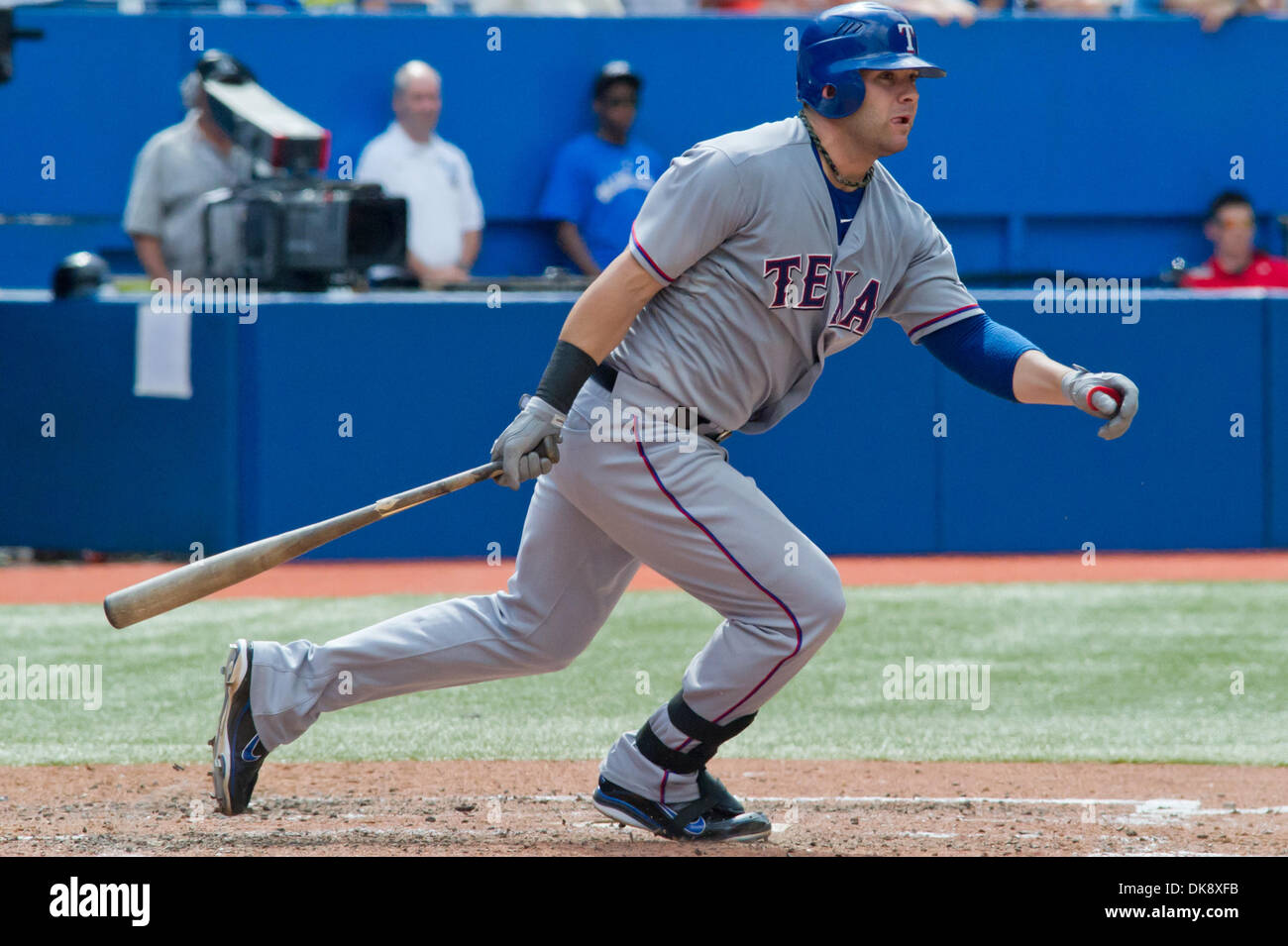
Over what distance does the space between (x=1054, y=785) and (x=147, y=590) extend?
2599mm

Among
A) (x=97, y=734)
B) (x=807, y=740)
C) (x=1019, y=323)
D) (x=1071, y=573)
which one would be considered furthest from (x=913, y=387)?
(x=97, y=734)

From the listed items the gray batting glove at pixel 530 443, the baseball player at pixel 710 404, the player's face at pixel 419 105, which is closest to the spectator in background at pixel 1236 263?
the player's face at pixel 419 105

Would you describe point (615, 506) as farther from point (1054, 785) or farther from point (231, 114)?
point (231, 114)

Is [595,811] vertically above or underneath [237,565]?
underneath

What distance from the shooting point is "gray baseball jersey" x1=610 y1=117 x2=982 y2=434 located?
3.97m

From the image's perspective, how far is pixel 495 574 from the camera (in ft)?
29.3

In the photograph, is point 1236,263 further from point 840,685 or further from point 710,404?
point 710,404

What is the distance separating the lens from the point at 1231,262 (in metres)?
10.7

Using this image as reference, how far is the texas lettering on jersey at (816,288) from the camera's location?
406cm

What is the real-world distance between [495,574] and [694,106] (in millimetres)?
4109

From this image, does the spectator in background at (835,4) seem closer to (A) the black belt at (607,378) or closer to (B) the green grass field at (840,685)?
(B) the green grass field at (840,685)

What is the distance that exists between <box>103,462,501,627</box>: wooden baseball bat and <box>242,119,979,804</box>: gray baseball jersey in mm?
236

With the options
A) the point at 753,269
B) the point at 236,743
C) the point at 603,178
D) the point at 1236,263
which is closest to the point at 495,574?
the point at 603,178

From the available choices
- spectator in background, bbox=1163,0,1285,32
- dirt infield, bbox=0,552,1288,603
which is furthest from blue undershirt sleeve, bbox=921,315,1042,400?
spectator in background, bbox=1163,0,1285,32
